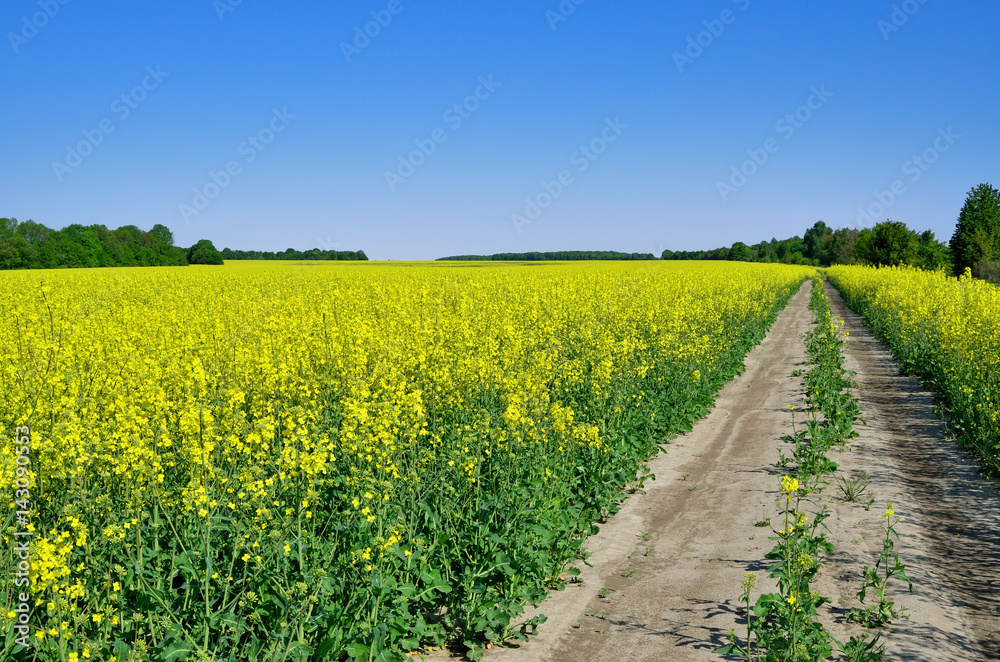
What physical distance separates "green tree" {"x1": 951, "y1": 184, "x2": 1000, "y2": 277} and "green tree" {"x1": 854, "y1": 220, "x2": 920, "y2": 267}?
16.5ft

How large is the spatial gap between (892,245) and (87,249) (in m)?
77.3

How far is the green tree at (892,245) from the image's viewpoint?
60594 millimetres

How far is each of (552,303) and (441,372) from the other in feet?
40.0

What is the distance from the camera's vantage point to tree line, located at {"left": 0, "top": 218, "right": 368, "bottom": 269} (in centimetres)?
4994

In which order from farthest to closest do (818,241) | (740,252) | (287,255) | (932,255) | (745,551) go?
(818,241), (740,252), (287,255), (932,255), (745,551)

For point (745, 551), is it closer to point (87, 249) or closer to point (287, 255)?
point (87, 249)

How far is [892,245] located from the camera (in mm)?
61656

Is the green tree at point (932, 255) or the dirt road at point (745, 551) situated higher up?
the green tree at point (932, 255)

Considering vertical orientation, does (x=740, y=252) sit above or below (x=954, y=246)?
above

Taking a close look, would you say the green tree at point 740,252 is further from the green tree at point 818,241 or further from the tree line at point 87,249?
the tree line at point 87,249

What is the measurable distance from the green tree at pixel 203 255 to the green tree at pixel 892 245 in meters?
68.4

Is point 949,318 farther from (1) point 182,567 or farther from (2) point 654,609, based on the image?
(1) point 182,567

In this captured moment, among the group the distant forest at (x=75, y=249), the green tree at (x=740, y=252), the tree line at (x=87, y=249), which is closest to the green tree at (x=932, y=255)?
the green tree at (x=740, y=252)

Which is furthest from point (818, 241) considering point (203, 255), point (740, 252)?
point (203, 255)
